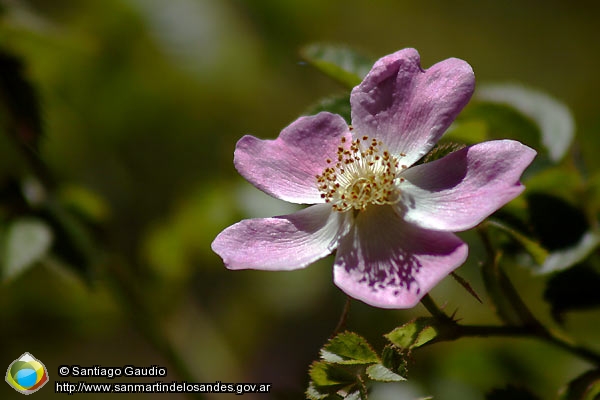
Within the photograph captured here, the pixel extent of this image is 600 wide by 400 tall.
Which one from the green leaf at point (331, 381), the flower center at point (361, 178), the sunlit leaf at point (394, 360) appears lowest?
the green leaf at point (331, 381)

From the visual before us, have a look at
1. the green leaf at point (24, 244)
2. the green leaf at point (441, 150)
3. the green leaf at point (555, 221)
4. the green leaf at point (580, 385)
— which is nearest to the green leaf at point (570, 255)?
the green leaf at point (555, 221)

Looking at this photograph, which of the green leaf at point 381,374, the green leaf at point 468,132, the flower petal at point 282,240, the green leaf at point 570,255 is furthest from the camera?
the green leaf at point 468,132

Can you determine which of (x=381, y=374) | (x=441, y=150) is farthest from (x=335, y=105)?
(x=381, y=374)

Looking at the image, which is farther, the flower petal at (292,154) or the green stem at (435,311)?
the flower petal at (292,154)

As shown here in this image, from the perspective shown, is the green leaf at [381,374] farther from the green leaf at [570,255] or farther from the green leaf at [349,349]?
the green leaf at [570,255]

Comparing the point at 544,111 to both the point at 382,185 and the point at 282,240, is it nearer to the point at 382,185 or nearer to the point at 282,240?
the point at 382,185

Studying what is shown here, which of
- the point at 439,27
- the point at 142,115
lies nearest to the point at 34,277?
the point at 142,115

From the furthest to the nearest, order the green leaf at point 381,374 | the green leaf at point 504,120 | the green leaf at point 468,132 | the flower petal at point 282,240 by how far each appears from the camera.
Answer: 1. the green leaf at point 504,120
2. the green leaf at point 468,132
3. the flower petal at point 282,240
4. the green leaf at point 381,374

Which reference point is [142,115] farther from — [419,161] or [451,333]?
[451,333]
